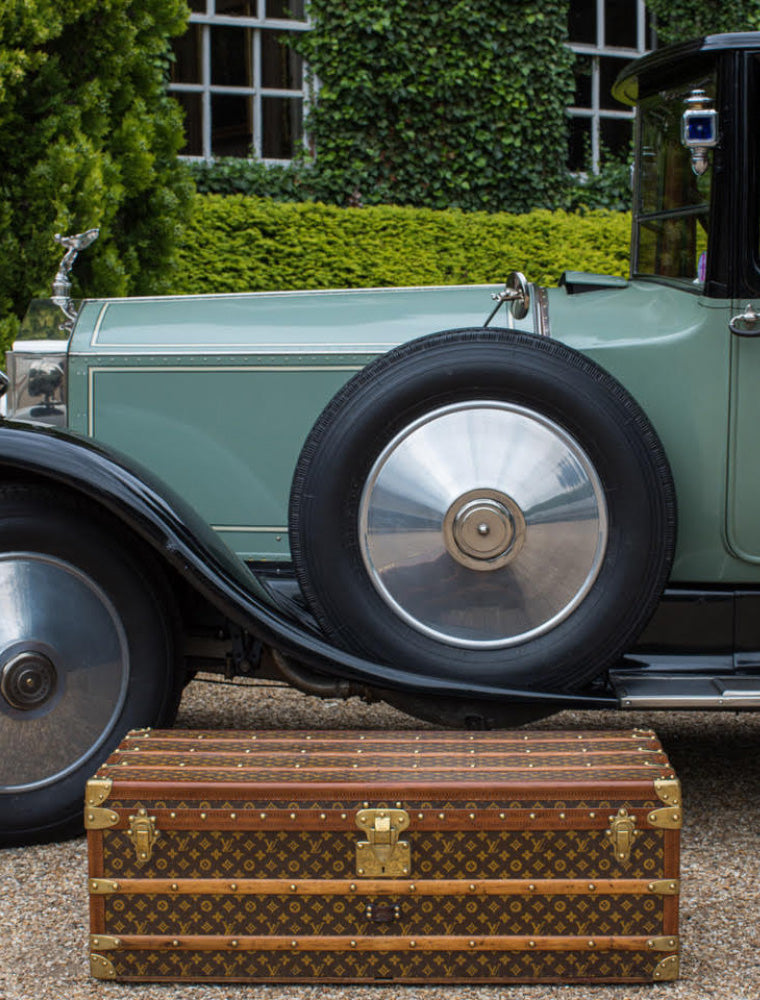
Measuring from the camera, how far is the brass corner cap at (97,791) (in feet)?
7.42

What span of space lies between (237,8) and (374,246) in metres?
2.39

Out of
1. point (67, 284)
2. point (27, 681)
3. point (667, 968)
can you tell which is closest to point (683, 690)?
point (667, 968)

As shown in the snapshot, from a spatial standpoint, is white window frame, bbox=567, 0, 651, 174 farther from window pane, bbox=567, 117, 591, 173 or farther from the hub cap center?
the hub cap center

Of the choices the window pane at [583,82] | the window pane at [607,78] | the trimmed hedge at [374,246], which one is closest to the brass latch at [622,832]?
the trimmed hedge at [374,246]

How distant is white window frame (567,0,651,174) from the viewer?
999 cm

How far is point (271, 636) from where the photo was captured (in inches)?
108

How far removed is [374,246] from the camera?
839 cm

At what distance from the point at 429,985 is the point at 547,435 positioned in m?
1.25

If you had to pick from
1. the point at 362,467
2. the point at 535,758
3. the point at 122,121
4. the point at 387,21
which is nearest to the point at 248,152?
the point at 387,21

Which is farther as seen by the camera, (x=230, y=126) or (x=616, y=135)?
(x=616, y=135)

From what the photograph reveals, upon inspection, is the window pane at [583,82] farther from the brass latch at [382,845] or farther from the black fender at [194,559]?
the brass latch at [382,845]

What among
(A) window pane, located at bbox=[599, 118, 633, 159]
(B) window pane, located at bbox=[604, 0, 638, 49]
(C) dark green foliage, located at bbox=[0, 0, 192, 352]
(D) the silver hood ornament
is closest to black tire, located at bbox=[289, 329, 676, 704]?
(D) the silver hood ornament

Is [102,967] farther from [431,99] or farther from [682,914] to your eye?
[431,99]

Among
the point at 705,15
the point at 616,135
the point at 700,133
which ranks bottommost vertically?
the point at 700,133
